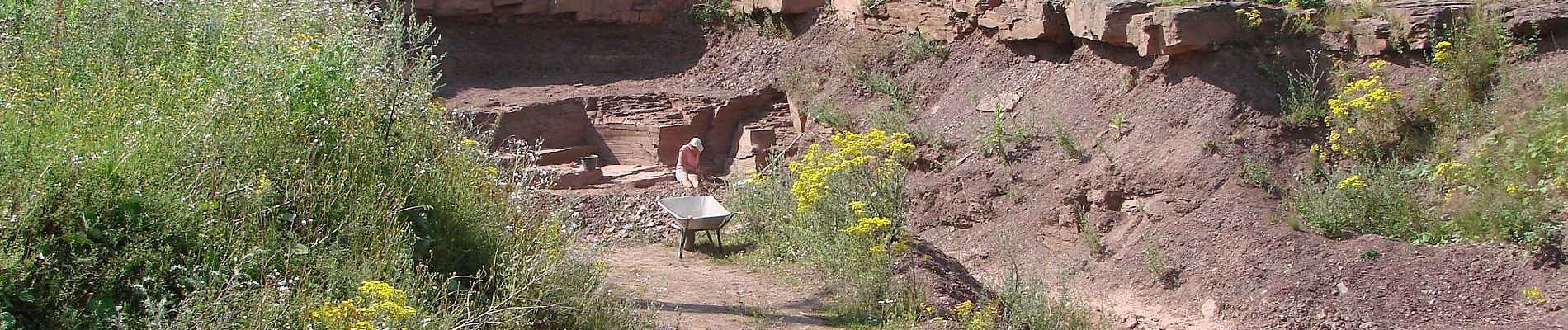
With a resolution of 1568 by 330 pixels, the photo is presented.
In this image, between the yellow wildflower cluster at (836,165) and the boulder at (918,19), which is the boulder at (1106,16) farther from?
the yellow wildflower cluster at (836,165)

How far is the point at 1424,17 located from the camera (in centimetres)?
973

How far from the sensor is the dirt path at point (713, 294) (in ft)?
21.7

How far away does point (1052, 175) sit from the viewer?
33.9 ft

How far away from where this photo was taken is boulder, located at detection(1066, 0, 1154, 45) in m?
10.6

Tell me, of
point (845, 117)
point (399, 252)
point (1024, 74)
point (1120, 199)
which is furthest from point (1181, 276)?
point (399, 252)

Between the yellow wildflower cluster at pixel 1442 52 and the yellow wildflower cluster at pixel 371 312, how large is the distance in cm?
805

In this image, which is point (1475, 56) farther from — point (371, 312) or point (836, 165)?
point (371, 312)

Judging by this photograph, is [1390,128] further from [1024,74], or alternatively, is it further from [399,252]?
[399,252]

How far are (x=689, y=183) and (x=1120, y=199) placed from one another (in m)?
4.52

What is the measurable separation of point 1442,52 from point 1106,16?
2.47 meters

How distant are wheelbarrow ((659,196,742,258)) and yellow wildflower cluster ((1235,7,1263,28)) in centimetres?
436

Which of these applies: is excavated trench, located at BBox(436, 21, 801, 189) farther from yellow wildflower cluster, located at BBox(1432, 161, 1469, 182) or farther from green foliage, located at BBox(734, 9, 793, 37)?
yellow wildflower cluster, located at BBox(1432, 161, 1469, 182)

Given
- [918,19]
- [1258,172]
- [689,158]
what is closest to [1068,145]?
[1258,172]

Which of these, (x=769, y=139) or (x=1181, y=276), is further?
(x=769, y=139)
